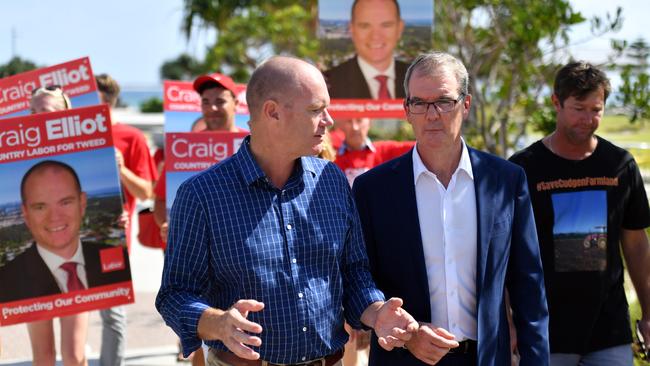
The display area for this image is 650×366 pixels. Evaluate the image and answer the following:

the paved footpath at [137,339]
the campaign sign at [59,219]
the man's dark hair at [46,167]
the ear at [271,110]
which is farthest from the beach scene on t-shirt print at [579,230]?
the paved footpath at [137,339]

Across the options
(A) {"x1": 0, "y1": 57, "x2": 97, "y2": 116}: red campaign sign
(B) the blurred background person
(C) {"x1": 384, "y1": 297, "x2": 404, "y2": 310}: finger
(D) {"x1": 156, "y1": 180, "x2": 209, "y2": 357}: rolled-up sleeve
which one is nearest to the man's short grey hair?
(C) {"x1": 384, "y1": 297, "x2": 404, "y2": 310}: finger

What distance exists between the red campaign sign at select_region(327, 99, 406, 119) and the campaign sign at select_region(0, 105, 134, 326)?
1.76m

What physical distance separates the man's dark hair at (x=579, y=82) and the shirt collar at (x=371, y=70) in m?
2.15

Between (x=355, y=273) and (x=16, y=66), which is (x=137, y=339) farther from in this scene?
(x=16, y=66)

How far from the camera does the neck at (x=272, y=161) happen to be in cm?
323

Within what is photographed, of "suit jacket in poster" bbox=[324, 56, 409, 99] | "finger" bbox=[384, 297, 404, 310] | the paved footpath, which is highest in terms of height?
"suit jacket in poster" bbox=[324, 56, 409, 99]

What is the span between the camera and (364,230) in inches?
140

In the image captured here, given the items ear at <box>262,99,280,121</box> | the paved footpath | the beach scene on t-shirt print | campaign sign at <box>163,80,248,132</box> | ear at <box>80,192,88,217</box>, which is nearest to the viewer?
ear at <box>262,99,280,121</box>

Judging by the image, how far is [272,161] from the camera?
325 cm

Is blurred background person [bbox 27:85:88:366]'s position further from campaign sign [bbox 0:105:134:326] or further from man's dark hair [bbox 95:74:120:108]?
man's dark hair [bbox 95:74:120:108]

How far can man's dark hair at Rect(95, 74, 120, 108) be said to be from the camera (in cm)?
726

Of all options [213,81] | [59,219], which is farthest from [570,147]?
[59,219]

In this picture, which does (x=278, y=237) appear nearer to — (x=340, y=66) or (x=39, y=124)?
(x=39, y=124)

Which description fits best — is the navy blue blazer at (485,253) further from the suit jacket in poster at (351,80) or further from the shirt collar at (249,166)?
the suit jacket in poster at (351,80)
